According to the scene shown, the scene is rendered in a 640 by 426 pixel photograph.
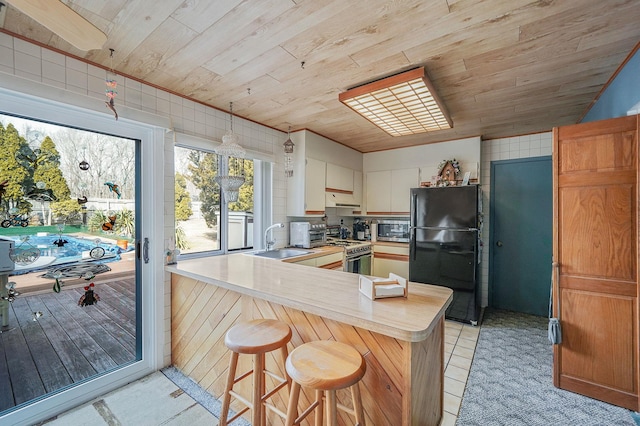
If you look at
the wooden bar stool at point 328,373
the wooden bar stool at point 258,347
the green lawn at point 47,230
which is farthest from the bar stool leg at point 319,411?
the green lawn at point 47,230

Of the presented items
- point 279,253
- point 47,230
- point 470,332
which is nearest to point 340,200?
point 279,253

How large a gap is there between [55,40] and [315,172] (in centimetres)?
241

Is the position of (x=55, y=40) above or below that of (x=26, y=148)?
Answer: above

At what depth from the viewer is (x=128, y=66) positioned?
6.13 ft

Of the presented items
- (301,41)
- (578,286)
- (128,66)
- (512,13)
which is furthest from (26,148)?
(578,286)

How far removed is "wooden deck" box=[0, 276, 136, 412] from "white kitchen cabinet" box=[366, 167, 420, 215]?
3.34 metres

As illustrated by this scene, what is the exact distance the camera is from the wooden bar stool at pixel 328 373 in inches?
40.4

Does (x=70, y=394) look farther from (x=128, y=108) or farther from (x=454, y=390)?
(x=454, y=390)

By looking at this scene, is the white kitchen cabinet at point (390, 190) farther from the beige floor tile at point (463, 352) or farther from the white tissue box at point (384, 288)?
the white tissue box at point (384, 288)

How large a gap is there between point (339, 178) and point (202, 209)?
1.94m

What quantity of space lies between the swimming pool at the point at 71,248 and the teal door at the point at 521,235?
4.40 m

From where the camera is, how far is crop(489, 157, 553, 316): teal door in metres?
3.44

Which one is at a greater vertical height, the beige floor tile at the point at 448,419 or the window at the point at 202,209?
the window at the point at 202,209

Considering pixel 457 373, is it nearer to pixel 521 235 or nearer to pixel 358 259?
pixel 358 259
